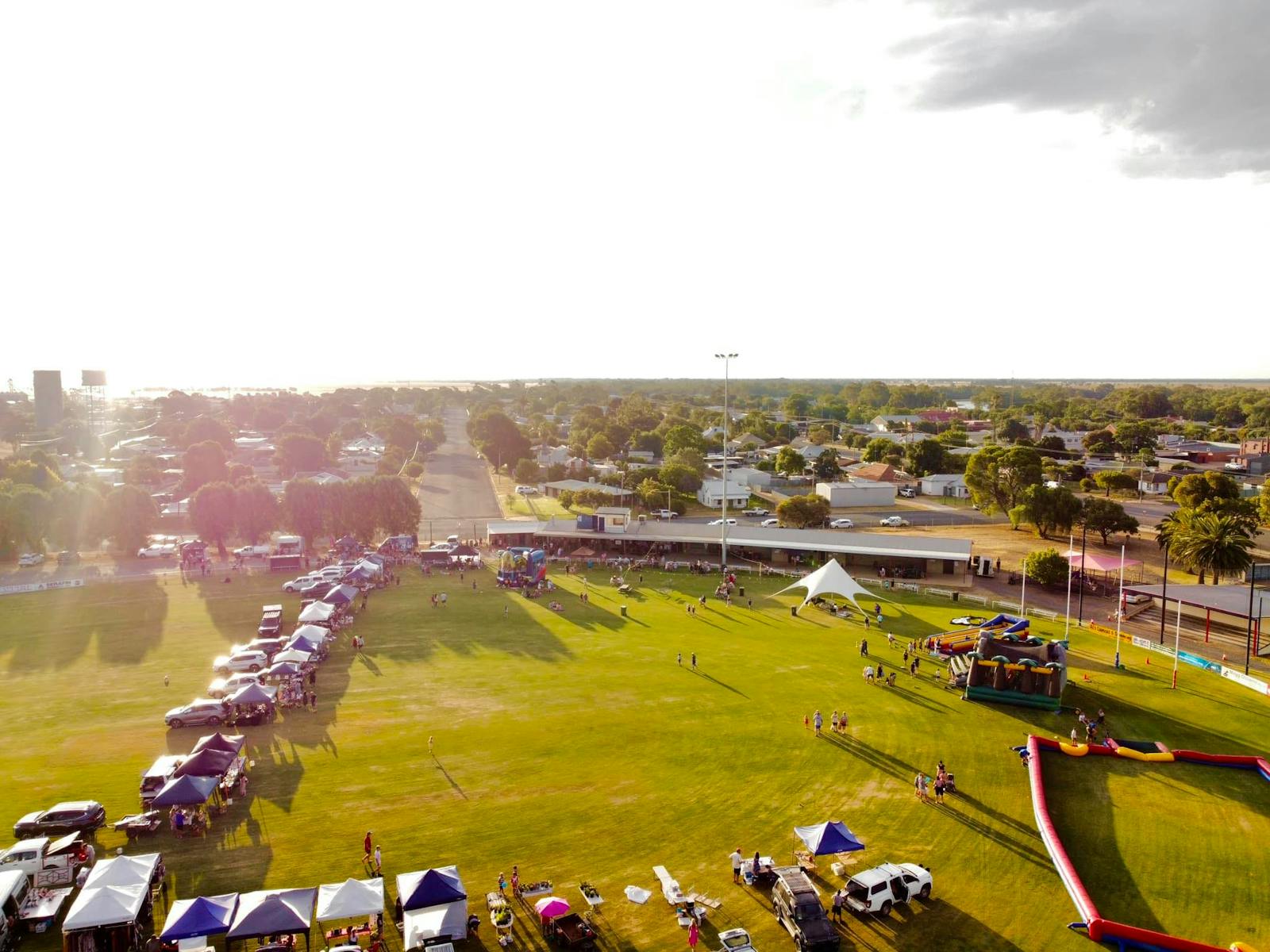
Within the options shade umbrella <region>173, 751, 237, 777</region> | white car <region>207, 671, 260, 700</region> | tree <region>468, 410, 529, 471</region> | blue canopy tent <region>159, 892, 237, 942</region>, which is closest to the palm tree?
white car <region>207, 671, 260, 700</region>

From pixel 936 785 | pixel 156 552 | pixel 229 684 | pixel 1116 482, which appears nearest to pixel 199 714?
pixel 229 684

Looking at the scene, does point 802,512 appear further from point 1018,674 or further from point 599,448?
point 599,448

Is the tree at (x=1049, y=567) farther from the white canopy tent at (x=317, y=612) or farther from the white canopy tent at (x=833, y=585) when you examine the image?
the white canopy tent at (x=317, y=612)

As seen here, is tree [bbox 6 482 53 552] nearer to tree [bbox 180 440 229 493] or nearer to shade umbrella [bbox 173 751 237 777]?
tree [bbox 180 440 229 493]

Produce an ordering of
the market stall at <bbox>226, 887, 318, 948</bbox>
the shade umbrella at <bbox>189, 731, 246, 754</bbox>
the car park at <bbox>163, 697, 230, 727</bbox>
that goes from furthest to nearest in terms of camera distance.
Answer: the car park at <bbox>163, 697, 230, 727</bbox>
the shade umbrella at <bbox>189, 731, 246, 754</bbox>
the market stall at <bbox>226, 887, 318, 948</bbox>

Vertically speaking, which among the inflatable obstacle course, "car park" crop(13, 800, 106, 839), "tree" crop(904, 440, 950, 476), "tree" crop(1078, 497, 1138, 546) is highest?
"tree" crop(904, 440, 950, 476)

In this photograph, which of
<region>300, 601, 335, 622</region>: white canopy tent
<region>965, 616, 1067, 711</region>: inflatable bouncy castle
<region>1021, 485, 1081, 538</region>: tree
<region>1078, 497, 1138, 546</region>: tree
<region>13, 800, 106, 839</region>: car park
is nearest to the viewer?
<region>13, 800, 106, 839</region>: car park

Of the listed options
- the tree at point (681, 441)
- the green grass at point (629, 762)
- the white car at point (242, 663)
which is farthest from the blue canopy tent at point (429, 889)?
the tree at point (681, 441)
